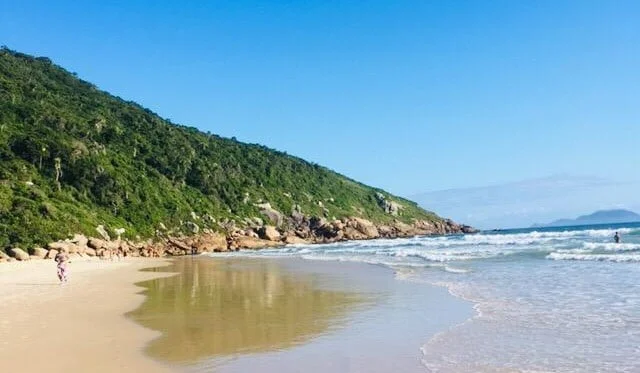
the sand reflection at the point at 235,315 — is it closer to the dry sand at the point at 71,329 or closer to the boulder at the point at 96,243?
the dry sand at the point at 71,329

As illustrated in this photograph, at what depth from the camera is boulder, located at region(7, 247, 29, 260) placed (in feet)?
127

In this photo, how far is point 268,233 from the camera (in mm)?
82812

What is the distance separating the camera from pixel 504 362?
32.1 ft

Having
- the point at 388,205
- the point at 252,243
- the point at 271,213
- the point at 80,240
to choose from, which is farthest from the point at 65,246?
the point at 388,205

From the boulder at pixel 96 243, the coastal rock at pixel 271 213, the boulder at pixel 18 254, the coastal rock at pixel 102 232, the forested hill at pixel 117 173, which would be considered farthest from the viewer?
the coastal rock at pixel 271 213

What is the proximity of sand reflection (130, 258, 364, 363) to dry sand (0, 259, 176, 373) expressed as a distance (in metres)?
0.59

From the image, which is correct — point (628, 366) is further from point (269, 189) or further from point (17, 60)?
point (17, 60)

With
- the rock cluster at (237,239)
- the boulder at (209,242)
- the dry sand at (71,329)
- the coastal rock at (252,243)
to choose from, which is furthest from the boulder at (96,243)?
the coastal rock at (252,243)

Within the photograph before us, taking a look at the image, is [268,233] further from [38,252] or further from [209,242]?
[38,252]

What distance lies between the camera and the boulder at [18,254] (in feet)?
127

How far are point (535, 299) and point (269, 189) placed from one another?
9066cm

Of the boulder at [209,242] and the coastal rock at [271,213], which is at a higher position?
the coastal rock at [271,213]

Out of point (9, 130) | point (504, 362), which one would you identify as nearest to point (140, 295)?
point (504, 362)

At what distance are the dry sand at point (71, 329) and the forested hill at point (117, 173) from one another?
21294mm
